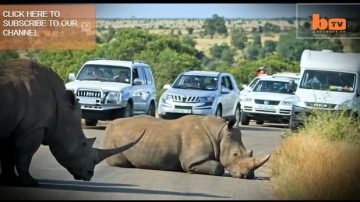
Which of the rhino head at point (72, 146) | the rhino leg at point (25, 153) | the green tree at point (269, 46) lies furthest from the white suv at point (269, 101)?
the rhino leg at point (25, 153)

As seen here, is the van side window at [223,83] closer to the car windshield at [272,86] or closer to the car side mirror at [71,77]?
the car windshield at [272,86]

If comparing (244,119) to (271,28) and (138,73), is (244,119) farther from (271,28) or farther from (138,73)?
(271,28)

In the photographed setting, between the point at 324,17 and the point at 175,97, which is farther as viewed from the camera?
the point at 175,97

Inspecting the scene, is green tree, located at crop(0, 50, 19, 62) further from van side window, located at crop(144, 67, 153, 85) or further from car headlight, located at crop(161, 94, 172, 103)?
car headlight, located at crop(161, 94, 172, 103)

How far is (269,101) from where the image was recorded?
19844 millimetres

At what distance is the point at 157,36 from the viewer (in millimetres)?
16344

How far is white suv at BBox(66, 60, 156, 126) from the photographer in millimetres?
18156

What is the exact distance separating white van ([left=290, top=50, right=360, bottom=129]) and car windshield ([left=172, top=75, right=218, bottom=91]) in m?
1.59

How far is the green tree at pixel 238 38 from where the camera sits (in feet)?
52.5

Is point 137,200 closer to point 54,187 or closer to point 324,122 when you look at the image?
point 54,187

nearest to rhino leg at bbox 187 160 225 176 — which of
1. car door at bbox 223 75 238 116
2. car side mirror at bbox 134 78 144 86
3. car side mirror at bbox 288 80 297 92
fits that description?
car door at bbox 223 75 238 116

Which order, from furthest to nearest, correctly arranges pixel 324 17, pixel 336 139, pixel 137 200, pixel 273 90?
pixel 273 90 → pixel 336 139 → pixel 324 17 → pixel 137 200

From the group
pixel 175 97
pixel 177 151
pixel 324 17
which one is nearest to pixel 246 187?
pixel 177 151

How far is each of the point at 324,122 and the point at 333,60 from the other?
83.2 inches
